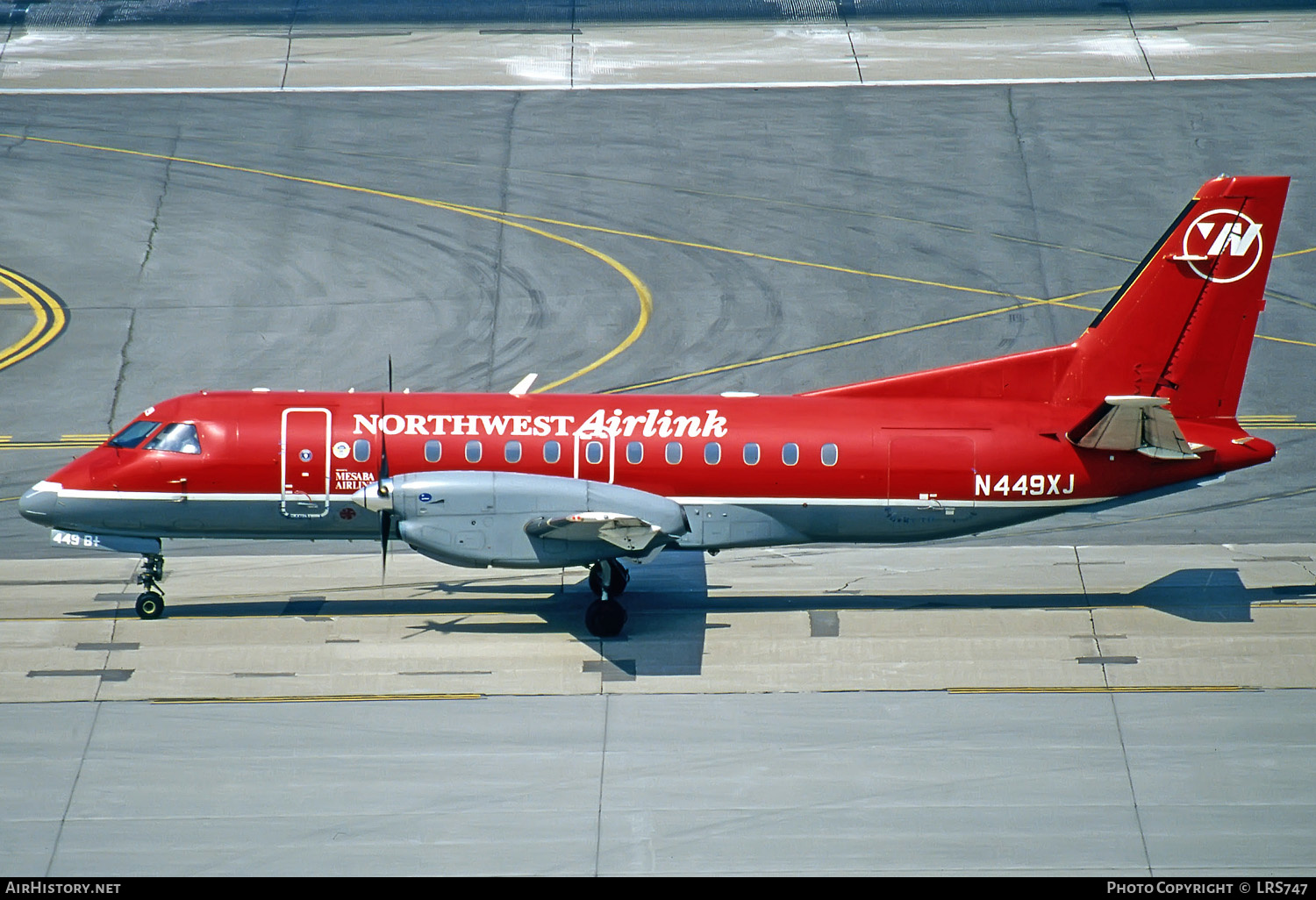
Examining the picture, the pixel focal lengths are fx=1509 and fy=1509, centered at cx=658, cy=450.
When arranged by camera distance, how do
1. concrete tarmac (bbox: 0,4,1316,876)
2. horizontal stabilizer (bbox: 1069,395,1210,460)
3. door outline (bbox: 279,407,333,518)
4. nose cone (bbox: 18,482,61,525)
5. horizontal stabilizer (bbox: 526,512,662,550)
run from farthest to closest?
nose cone (bbox: 18,482,61,525), door outline (bbox: 279,407,333,518), horizontal stabilizer (bbox: 1069,395,1210,460), horizontal stabilizer (bbox: 526,512,662,550), concrete tarmac (bbox: 0,4,1316,876)

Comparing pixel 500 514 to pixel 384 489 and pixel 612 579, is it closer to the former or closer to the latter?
pixel 384 489

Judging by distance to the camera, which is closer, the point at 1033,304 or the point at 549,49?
the point at 1033,304

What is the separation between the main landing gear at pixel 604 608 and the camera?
83.8 feet

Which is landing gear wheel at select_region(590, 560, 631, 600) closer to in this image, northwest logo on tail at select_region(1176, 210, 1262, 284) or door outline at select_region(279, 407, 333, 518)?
door outline at select_region(279, 407, 333, 518)

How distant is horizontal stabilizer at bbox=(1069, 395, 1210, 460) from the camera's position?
82.9ft

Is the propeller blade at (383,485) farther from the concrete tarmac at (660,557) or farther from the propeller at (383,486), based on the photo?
the concrete tarmac at (660,557)

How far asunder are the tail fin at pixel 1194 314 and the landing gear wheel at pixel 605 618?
28.0ft

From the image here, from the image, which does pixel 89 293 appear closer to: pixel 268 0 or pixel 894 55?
pixel 268 0

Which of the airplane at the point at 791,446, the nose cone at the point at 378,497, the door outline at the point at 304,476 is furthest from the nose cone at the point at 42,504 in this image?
the nose cone at the point at 378,497

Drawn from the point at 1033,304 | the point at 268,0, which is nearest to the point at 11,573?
the point at 1033,304

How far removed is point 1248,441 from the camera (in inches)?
1032

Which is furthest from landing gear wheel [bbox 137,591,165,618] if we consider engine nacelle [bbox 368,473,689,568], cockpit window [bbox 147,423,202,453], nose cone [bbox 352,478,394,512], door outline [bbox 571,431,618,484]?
door outline [bbox 571,431,618,484]

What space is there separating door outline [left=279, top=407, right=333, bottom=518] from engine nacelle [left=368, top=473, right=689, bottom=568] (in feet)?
4.80

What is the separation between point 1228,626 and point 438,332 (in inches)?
788
